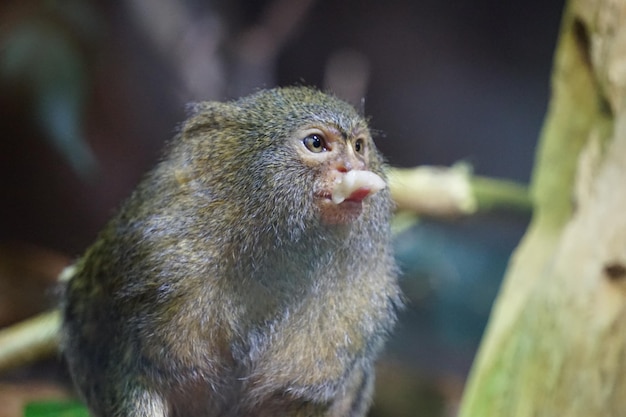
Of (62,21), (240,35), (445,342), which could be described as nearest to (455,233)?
(445,342)

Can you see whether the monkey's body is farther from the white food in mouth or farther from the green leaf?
the green leaf

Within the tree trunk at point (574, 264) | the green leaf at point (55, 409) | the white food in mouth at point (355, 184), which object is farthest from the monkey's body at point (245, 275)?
the tree trunk at point (574, 264)

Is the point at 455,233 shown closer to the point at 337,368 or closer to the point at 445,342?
the point at 445,342

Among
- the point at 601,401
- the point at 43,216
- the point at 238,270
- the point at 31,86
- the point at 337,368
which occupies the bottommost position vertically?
the point at 601,401

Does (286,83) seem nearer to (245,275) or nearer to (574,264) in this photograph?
(245,275)

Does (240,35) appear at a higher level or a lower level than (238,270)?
higher

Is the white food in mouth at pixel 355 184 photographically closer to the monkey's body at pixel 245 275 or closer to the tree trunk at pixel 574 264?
the monkey's body at pixel 245 275

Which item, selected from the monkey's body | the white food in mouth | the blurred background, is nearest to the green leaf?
the blurred background
